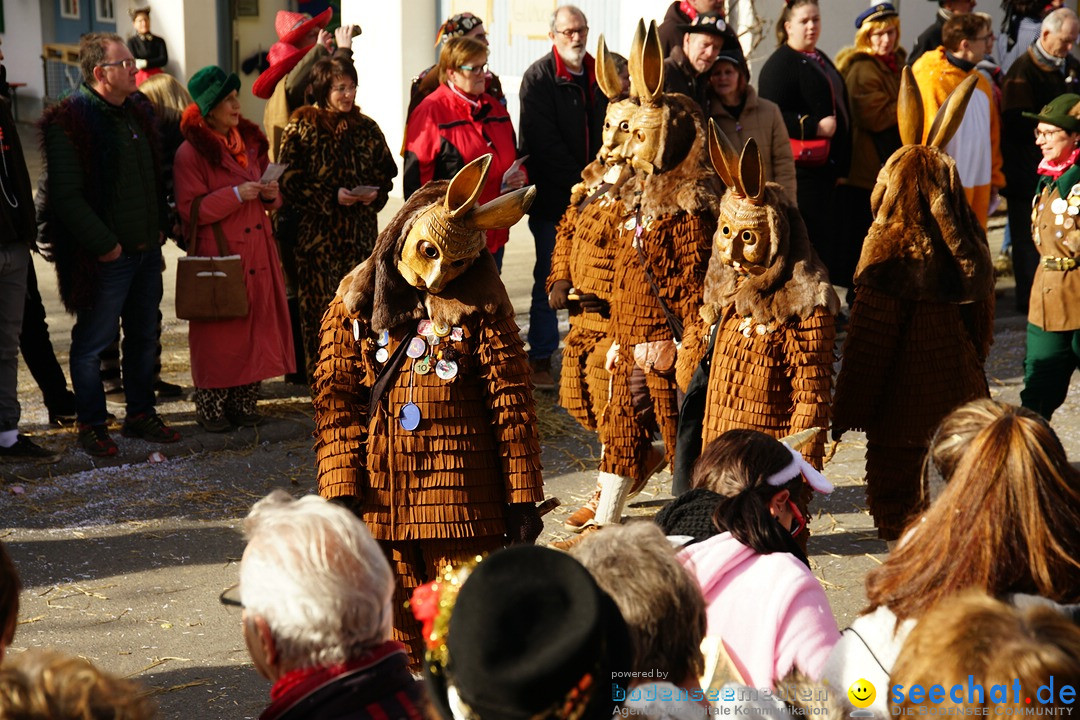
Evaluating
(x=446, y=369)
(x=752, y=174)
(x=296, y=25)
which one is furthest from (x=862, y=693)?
(x=296, y=25)

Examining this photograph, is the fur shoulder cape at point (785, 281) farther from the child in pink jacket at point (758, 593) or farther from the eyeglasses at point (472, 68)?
the eyeglasses at point (472, 68)

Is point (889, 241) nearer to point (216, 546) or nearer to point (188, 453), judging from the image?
point (216, 546)

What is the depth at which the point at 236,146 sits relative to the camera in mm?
7191

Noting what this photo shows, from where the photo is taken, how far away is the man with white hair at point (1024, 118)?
32.8 feet

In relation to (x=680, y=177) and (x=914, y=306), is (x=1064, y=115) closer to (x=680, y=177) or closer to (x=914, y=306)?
(x=914, y=306)

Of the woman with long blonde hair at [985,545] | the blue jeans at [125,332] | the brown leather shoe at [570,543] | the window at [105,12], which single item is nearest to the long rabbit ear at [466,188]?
the brown leather shoe at [570,543]

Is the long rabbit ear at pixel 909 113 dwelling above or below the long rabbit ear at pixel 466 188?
above

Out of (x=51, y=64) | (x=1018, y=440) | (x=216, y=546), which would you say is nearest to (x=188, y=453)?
(x=216, y=546)

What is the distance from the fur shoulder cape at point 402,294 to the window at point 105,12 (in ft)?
59.5

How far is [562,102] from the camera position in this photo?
27.5ft

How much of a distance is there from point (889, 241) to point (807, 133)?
3.92 m

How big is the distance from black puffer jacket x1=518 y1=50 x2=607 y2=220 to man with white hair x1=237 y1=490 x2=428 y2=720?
5.99 metres

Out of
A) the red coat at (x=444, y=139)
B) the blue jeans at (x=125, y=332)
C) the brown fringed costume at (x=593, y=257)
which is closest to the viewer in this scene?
the brown fringed costume at (x=593, y=257)

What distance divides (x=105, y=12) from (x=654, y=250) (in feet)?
57.8
